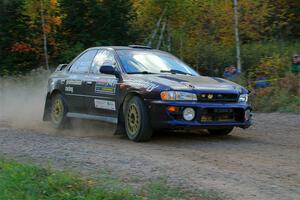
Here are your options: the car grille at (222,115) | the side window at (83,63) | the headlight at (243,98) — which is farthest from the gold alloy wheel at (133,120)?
the side window at (83,63)

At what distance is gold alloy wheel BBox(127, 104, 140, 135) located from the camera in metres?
9.16

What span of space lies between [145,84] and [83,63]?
2.27 meters

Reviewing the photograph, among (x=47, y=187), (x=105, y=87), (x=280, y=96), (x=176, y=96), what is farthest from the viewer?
(x=280, y=96)

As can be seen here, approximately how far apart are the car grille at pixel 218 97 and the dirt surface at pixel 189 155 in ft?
2.19

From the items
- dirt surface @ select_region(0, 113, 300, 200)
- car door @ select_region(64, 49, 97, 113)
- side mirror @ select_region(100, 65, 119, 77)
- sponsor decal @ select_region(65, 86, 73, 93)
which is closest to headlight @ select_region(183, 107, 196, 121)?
dirt surface @ select_region(0, 113, 300, 200)

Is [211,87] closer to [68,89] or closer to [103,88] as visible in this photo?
[103,88]

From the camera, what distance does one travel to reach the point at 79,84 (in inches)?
422

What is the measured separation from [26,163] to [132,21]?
14304 millimetres

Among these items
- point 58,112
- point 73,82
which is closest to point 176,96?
point 73,82

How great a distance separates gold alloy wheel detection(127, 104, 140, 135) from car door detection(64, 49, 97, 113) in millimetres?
1374

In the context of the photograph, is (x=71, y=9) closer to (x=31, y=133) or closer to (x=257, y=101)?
(x=257, y=101)

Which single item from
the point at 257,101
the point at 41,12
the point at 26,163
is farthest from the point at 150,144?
the point at 41,12

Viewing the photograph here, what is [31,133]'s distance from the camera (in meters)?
10.5

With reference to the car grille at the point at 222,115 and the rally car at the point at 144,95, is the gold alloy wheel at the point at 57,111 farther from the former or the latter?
the car grille at the point at 222,115
